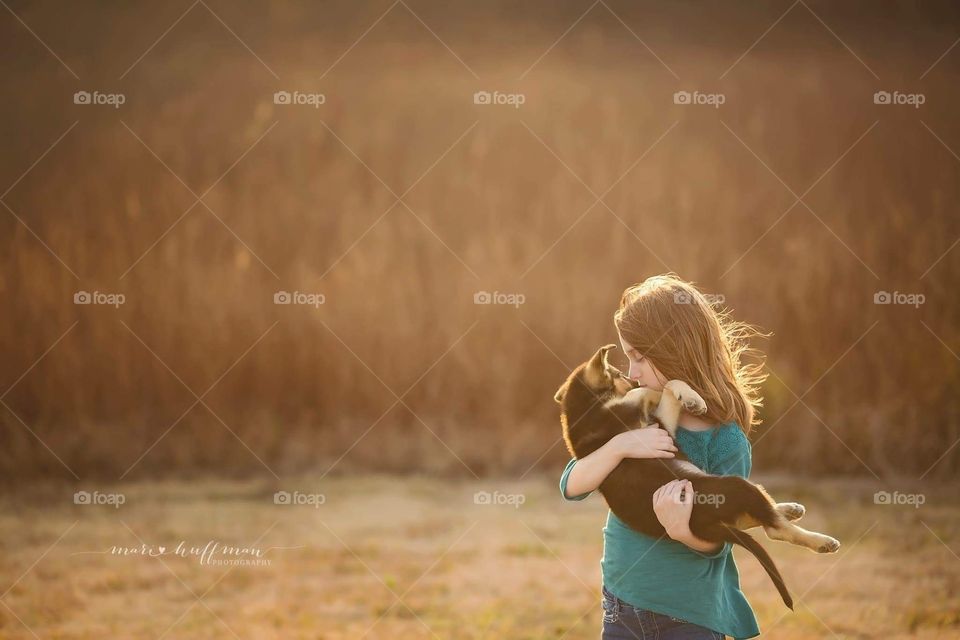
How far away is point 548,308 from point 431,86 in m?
1.79

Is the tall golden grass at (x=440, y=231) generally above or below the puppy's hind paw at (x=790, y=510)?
above

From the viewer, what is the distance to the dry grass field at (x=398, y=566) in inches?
167

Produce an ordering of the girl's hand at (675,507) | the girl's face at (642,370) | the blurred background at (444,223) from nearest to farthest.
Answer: the girl's hand at (675,507), the girl's face at (642,370), the blurred background at (444,223)

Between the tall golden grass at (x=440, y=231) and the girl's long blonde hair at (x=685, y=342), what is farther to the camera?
the tall golden grass at (x=440, y=231)

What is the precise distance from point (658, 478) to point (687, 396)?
200mm

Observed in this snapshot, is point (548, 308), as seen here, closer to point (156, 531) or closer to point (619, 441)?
point (156, 531)

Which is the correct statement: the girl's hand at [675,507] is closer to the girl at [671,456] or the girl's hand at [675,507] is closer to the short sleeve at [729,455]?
the girl at [671,456]

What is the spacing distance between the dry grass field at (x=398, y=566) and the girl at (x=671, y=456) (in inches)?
80.9

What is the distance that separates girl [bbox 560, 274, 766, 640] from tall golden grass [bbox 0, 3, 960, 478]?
4348 millimetres

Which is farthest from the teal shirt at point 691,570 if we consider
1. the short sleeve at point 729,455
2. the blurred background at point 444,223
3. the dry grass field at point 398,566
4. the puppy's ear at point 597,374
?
the blurred background at point 444,223

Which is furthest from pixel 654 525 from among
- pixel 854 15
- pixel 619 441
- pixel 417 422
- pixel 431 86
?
pixel 854 15

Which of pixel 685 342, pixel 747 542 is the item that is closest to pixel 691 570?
pixel 747 542

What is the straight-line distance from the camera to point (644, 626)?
212 centimetres

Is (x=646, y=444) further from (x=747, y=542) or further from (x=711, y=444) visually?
(x=747, y=542)
